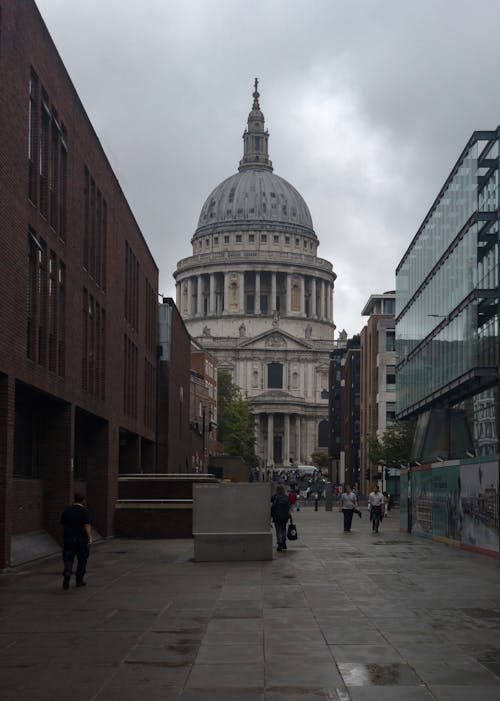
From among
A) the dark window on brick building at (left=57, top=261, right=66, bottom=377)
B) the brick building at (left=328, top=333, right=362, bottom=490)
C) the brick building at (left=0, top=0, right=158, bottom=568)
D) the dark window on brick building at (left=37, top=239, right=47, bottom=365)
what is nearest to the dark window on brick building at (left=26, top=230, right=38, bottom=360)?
the brick building at (left=0, top=0, right=158, bottom=568)

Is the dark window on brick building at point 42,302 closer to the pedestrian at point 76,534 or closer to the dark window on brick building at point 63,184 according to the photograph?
the dark window on brick building at point 63,184

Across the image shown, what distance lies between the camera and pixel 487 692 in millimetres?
10914

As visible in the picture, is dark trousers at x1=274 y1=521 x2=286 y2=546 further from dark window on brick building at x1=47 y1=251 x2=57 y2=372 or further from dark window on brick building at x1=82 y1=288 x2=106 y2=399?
dark window on brick building at x1=47 y1=251 x2=57 y2=372

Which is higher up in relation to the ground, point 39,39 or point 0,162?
point 39,39

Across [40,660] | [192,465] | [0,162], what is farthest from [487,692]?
[192,465]

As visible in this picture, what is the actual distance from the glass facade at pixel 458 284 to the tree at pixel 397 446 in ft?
91.1

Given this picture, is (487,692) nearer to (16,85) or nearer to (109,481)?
(16,85)

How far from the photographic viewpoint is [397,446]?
89.0m

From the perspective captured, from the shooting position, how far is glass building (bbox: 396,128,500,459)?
4484cm

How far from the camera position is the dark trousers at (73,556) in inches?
810

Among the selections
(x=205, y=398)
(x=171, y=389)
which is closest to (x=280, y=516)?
(x=171, y=389)

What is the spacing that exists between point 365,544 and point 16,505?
38.5 feet

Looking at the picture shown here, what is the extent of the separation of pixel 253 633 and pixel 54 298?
15.9m

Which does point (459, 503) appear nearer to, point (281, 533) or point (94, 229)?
point (281, 533)
